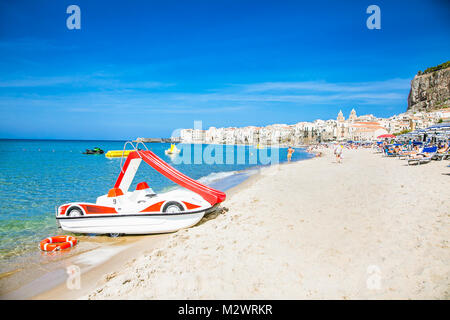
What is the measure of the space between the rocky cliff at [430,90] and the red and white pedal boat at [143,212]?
389 feet

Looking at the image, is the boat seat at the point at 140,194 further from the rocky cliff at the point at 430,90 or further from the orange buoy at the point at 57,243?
the rocky cliff at the point at 430,90

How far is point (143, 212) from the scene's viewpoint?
6.57 metres

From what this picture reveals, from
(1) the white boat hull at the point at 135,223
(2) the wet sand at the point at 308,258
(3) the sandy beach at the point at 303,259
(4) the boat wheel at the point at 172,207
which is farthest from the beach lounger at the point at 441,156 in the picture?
(4) the boat wheel at the point at 172,207

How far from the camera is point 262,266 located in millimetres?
3680

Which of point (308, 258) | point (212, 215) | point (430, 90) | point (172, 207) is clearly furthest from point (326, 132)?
point (308, 258)

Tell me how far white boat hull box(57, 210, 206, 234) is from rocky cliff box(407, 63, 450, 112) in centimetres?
11909

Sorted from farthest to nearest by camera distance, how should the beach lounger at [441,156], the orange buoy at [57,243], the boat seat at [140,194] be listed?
the beach lounger at [441,156] → the boat seat at [140,194] → the orange buoy at [57,243]

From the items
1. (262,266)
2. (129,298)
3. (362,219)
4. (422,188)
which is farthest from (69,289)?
(422,188)

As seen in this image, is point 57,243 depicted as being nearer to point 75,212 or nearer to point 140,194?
point 75,212

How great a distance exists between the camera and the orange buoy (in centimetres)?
614

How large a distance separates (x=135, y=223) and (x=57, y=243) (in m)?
2.02

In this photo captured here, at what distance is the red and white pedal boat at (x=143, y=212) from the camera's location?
6520mm
